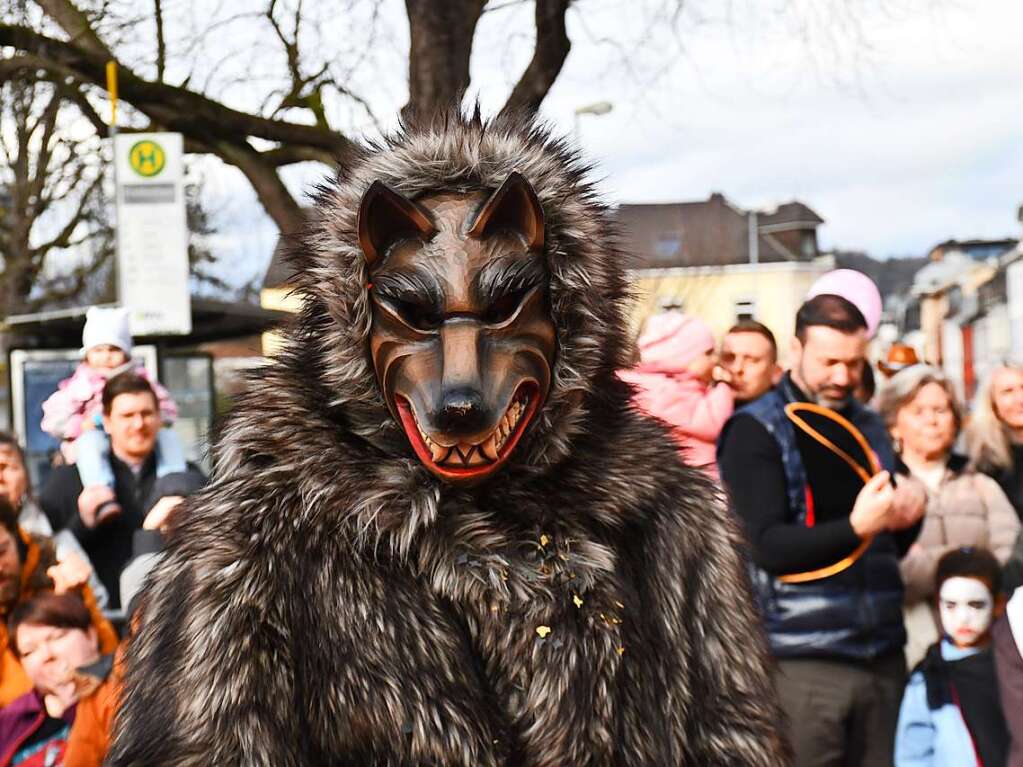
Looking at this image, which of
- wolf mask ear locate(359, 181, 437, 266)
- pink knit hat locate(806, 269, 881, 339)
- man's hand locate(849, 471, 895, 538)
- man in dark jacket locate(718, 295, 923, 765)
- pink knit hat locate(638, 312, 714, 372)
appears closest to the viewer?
wolf mask ear locate(359, 181, 437, 266)

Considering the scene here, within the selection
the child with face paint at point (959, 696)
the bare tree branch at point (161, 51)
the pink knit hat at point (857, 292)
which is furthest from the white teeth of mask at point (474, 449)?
the bare tree branch at point (161, 51)

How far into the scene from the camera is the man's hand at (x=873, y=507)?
359cm

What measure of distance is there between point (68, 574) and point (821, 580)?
2469 millimetres

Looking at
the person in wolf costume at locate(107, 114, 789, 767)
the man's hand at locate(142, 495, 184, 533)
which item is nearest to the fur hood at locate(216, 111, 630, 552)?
the person in wolf costume at locate(107, 114, 789, 767)

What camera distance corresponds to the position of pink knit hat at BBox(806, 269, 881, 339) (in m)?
3.93

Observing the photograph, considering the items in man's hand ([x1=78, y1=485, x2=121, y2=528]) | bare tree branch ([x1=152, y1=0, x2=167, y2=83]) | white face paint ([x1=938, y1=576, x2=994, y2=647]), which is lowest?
white face paint ([x1=938, y1=576, x2=994, y2=647])

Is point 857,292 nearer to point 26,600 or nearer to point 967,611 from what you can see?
point 967,611

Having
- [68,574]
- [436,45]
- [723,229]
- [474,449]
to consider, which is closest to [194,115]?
[436,45]

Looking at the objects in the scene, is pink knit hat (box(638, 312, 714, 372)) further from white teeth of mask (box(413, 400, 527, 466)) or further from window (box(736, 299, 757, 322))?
window (box(736, 299, 757, 322))

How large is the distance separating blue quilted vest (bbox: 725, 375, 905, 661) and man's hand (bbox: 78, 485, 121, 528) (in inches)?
88.9

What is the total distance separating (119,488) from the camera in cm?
461

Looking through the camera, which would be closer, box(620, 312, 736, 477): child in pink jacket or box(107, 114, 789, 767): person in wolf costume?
box(107, 114, 789, 767): person in wolf costume

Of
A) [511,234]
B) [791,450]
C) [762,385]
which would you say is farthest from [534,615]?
[762,385]

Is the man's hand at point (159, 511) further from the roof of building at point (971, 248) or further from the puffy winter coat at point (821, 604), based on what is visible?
the roof of building at point (971, 248)
